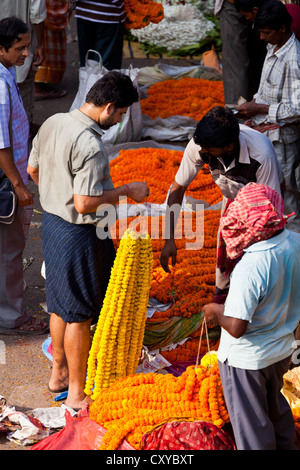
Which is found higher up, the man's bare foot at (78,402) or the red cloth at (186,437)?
the red cloth at (186,437)

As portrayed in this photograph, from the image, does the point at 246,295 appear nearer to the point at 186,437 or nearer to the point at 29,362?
the point at 186,437

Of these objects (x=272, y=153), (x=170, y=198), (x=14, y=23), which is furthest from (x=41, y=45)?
(x=272, y=153)

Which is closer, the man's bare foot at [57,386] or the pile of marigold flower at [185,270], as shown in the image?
the man's bare foot at [57,386]

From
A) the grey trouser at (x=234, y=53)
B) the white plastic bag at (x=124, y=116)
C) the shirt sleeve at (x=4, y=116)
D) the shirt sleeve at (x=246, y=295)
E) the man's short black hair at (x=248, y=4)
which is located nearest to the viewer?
the shirt sleeve at (x=246, y=295)

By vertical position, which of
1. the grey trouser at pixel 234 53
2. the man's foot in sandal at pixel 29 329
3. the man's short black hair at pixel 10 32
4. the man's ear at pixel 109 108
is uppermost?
the man's short black hair at pixel 10 32

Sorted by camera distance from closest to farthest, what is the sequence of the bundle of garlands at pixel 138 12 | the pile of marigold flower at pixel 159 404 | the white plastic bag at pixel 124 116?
the pile of marigold flower at pixel 159 404 → the white plastic bag at pixel 124 116 → the bundle of garlands at pixel 138 12

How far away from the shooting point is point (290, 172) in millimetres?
5363

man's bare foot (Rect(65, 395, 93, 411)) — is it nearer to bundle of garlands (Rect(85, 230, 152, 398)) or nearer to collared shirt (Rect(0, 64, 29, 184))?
bundle of garlands (Rect(85, 230, 152, 398))

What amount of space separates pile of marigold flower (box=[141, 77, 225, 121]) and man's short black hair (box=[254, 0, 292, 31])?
2438 millimetres

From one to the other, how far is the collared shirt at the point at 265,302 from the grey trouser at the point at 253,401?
47 millimetres

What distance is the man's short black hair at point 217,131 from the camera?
11.6 feet

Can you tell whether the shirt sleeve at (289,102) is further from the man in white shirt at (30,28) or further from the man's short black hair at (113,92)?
the man in white shirt at (30,28)

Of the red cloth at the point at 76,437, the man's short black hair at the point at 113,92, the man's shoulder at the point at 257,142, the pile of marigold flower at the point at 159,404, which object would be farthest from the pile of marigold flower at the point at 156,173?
the red cloth at the point at 76,437

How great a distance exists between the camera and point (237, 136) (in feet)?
11.9
